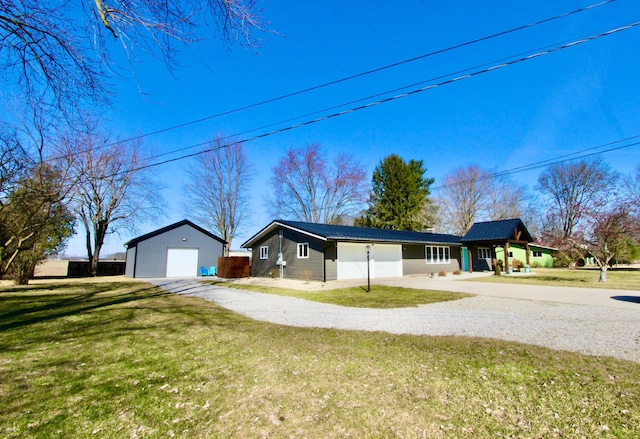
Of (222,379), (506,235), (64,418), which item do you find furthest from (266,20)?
(506,235)

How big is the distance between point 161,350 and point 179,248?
21.4m

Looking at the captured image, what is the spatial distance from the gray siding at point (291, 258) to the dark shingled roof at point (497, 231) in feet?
48.0

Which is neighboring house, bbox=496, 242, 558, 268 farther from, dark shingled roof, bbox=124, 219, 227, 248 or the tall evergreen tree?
dark shingled roof, bbox=124, 219, 227, 248

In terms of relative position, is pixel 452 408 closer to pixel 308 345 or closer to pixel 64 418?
pixel 308 345

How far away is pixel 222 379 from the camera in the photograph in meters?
3.84

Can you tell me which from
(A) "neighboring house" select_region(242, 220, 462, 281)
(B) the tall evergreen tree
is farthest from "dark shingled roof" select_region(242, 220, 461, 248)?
(B) the tall evergreen tree

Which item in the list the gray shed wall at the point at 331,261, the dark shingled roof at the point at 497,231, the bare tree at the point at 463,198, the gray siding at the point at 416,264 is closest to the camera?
the gray shed wall at the point at 331,261

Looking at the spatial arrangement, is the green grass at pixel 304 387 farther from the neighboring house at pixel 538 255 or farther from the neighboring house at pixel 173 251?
the neighboring house at pixel 538 255

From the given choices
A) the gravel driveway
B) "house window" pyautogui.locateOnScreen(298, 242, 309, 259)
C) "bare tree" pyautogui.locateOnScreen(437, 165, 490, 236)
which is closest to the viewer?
the gravel driveway

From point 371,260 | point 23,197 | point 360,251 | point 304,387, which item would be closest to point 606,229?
point 371,260

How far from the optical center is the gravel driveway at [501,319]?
550 centimetres

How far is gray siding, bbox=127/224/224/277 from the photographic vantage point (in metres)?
23.0

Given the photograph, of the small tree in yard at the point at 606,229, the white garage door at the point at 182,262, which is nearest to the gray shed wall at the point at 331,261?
the white garage door at the point at 182,262

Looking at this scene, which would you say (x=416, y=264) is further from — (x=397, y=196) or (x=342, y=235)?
(x=397, y=196)
